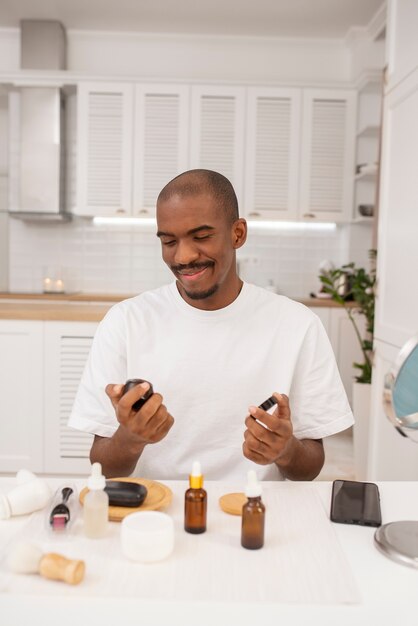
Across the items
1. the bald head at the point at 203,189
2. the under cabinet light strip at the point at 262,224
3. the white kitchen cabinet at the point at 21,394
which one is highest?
the under cabinet light strip at the point at 262,224

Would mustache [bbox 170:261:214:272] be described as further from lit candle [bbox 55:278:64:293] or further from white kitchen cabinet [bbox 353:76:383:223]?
lit candle [bbox 55:278:64:293]

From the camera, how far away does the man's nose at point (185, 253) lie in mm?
1306

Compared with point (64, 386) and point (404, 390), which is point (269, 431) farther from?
point (64, 386)

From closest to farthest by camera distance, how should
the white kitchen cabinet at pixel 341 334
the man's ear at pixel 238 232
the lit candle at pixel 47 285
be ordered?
1. the man's ear at pixel 238 232
2. the white kitchen cabinet at pixel 341 334
3. the lit candle at pixel 47 285

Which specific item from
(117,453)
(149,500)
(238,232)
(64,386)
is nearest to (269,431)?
(149,500)

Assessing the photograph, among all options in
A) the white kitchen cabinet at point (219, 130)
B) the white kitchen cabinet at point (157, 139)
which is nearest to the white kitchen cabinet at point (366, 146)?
the white kitchen cabinet at point (219, 130)

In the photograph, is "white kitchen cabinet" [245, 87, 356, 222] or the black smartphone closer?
the black smartphone

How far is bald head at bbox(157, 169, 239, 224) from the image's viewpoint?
4.26 feet

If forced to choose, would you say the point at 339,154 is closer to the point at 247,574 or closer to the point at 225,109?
the point at 225,109

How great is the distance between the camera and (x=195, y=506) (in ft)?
2.99

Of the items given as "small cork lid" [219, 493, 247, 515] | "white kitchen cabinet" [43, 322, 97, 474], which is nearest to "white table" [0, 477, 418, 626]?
"small cork lid" [219, 493, 247, 515]

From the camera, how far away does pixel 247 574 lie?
2.56 feet

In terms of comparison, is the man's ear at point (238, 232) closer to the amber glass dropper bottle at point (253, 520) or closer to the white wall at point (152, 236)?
the amber glass dropper bottle at point (253, 520)

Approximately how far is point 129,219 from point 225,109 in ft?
3.75
